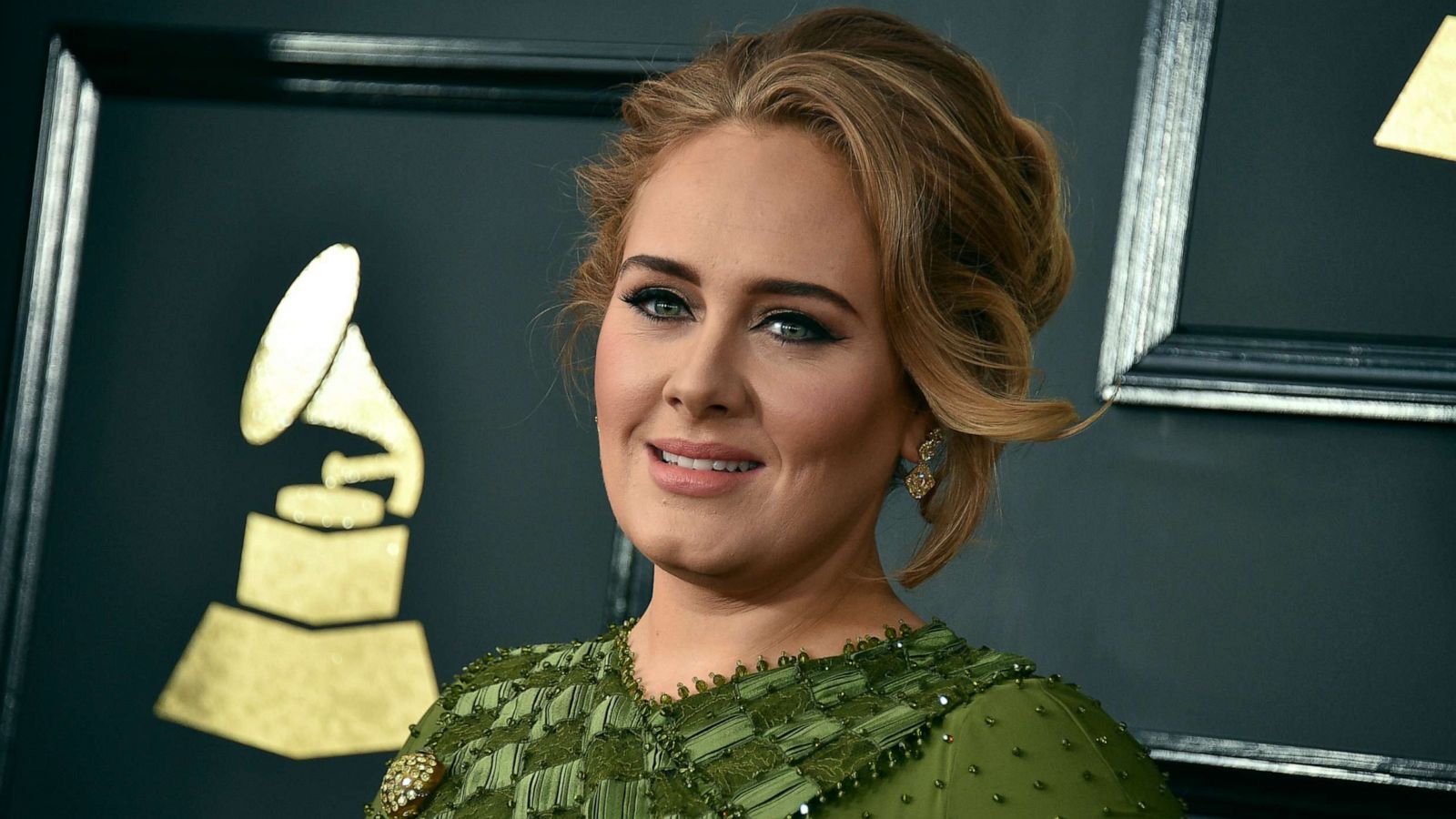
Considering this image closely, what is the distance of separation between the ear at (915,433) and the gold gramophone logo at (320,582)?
71cm

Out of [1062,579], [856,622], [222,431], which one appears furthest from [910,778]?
[222,431]

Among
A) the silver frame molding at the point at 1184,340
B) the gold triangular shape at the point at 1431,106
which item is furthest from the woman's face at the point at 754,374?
the gold triangular shape at the point at 1431,106

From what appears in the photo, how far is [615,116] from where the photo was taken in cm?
174

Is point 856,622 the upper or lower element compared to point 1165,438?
lower

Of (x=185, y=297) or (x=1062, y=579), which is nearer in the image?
(x=1062, y=579)

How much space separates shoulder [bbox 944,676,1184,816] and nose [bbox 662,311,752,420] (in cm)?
25

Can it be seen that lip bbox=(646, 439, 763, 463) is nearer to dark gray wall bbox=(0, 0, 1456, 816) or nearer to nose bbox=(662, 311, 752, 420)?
nose bbox=(662, 311, 752, 420)

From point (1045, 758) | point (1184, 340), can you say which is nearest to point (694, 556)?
point (1045, 758)

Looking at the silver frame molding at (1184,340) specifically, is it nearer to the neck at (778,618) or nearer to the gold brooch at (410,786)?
the neck at (778,618)

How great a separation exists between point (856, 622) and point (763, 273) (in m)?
0.27

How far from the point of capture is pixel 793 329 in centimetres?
115

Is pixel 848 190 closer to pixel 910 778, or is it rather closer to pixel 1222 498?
pixel 910 778

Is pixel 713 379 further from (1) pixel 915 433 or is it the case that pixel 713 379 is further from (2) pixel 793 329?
(1) pixel 915 433

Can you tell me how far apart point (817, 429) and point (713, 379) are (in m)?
0.08
